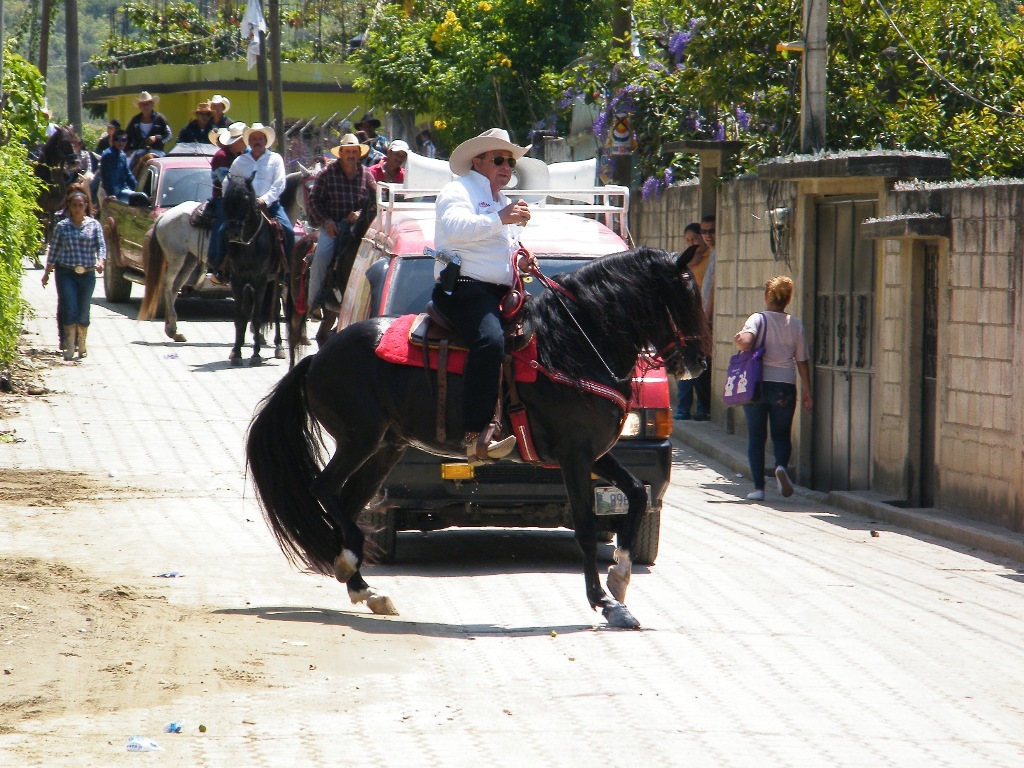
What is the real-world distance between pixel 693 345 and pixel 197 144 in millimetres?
19157

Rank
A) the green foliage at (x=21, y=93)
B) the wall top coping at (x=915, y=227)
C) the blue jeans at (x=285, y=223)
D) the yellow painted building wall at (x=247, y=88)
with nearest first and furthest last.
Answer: the wall top coping at (x=915, y=227) → the green foliage at (x=21, y=93) → the blue jeans at (x=285, y=223) → the yellow painted building wall at (x=247, y=88)

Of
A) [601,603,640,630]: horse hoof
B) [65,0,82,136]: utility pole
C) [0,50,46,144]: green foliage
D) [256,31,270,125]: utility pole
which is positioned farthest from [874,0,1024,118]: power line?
[65,0,82,136]: utility pole

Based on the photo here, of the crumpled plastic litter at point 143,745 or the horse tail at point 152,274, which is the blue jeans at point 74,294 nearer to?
the horse tail at point 152,274

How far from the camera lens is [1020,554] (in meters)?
10.5

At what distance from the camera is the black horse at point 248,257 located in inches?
726

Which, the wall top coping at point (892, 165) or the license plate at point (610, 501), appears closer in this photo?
the license plate at point (610, 501)

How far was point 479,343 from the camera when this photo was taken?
788 cm

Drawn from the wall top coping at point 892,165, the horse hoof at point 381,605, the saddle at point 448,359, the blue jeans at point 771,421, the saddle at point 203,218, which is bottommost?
the horse hoof at point 381,605

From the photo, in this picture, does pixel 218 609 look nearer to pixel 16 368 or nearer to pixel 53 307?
pixel 16 368

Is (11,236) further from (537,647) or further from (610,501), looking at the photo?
(537,647)

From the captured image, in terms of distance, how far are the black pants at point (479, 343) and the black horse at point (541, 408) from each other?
16cm

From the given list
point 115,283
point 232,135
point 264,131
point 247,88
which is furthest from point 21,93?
point 247,88

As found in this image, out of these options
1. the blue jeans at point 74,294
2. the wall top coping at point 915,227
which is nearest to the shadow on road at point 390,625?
the wall top coping at point 915,227

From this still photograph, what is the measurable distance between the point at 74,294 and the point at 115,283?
710 centimetres
